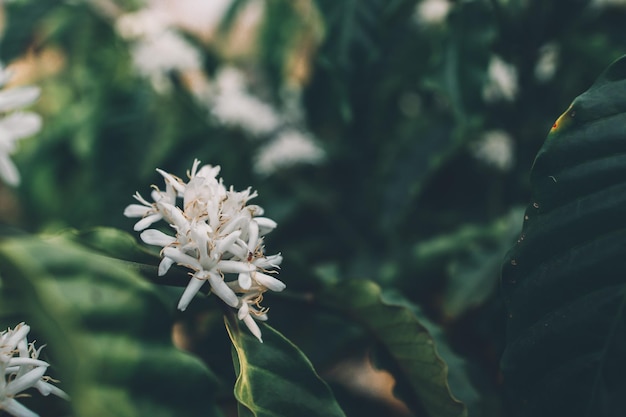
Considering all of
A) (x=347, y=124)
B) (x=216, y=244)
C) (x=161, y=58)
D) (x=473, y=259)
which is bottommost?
(x=216, y=244)

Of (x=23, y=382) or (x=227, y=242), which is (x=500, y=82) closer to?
(x=227, y=242)

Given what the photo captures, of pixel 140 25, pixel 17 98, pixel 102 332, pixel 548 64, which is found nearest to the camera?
pixel 102 332

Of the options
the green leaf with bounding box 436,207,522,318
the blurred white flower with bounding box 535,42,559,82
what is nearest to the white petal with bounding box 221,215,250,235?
the green leaf with bounding box 436,207,522,318

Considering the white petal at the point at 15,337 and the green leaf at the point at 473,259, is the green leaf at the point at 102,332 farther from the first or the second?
the green leaf at the point at 473,259

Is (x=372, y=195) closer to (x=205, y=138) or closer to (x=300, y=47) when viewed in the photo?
(x=205, y=138)

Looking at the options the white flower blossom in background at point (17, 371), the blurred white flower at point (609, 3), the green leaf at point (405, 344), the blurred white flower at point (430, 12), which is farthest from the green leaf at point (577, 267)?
the blurred white flower at point (430, 12)

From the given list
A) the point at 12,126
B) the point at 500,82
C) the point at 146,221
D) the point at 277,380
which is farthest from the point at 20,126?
the point at 500,82
